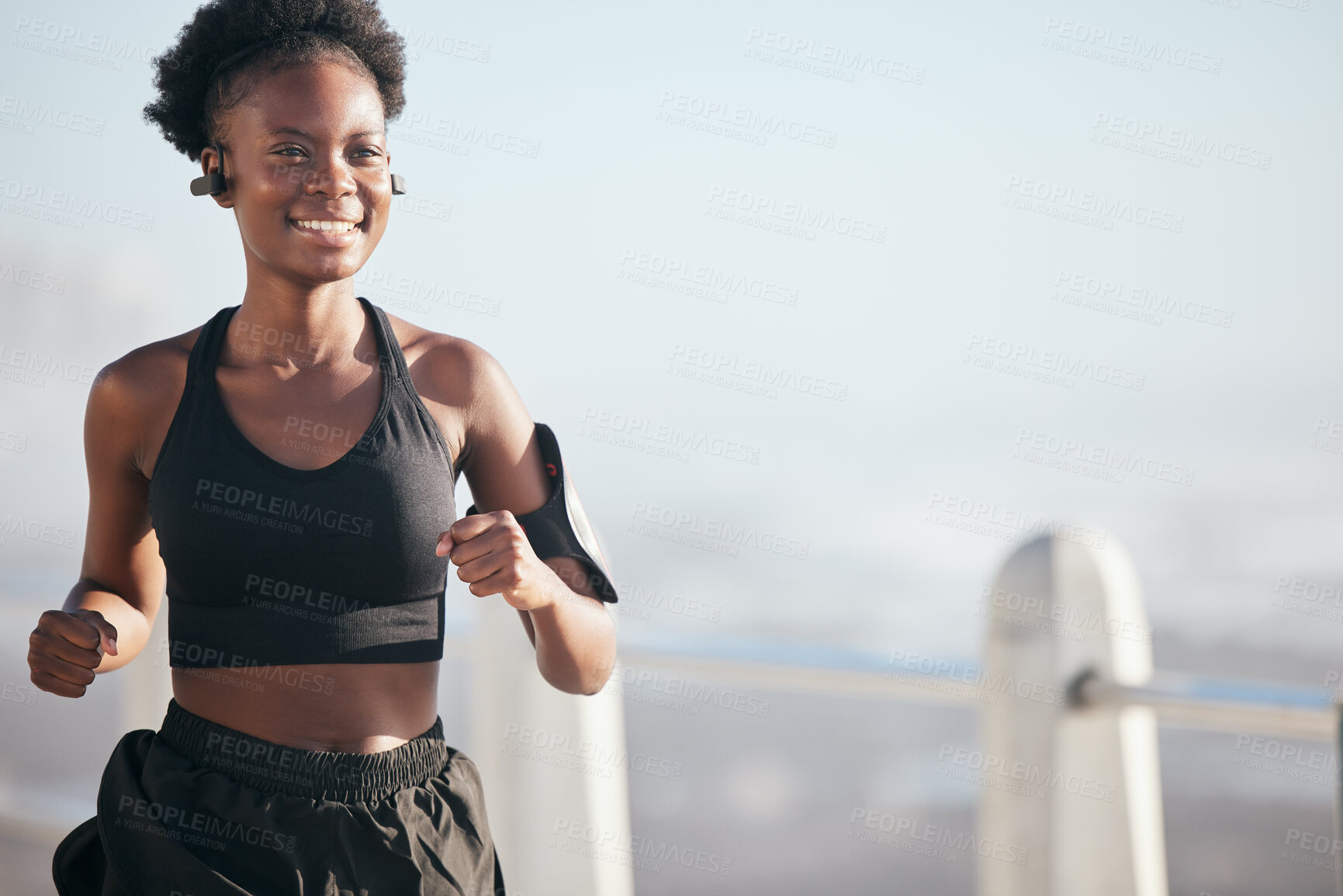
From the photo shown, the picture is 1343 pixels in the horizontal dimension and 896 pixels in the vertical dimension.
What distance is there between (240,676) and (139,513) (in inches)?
11.2

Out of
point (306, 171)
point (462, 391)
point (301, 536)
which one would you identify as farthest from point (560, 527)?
point (306, 171)

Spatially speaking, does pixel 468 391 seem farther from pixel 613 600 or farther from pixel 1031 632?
pixel 1031 632

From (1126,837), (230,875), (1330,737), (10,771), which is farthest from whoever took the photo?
(10,771)

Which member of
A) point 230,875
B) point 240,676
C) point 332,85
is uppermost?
point 332,85

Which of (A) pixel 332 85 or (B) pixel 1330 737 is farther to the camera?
(B) pixel 1330 737

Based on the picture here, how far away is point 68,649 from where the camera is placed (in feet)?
4.12

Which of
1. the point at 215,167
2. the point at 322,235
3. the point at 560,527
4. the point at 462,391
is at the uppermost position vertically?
the point at 215,167

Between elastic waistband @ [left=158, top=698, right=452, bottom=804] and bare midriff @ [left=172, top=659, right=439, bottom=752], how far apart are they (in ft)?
0.04

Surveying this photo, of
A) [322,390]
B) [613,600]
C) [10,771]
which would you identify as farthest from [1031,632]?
[10,771]

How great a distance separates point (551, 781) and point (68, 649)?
1237 millimetres

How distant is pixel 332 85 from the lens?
1.35 m
